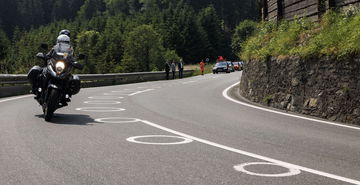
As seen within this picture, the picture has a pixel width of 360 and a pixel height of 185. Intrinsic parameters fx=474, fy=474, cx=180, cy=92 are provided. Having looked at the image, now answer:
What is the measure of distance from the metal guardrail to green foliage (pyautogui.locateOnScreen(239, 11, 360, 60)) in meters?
8.88

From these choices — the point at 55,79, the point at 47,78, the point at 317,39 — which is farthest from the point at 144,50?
the point at 55,79

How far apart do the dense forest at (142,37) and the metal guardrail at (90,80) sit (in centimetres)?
5086

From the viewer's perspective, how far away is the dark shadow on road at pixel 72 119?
29.9 ft

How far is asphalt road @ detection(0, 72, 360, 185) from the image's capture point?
4.78 metres

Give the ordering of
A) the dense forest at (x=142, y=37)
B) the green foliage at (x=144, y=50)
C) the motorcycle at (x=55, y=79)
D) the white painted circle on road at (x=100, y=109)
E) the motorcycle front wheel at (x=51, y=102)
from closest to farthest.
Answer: the motorcycle front wheel at (x=51, y=102) < the motorcycle at (x=55, y=79) < the white painted circle on road at (x=100, y=109) < the green foliage at (x=144, y=50) < the dense forest at (x=142, y=37)

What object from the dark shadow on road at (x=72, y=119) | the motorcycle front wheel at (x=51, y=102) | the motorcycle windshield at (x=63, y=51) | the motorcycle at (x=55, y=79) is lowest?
the dark shadow on road at (x=72, y=119)

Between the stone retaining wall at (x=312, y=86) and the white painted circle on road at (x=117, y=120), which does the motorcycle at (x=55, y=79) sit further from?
the stone retaining wall at (x=312, y=86)

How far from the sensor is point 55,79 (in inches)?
362

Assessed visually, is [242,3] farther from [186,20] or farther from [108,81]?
[108,81]

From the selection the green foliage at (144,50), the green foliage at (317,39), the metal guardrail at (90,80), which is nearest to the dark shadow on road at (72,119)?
the green foliage at (317,39)

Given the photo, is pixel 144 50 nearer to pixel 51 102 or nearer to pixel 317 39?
pixel 317 39

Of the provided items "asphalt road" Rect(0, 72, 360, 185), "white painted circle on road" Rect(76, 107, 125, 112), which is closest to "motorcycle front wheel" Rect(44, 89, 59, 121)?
"asphalt road" Rect(0, 72, 360, 185)

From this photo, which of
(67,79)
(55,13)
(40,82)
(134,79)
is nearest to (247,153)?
(67,79)

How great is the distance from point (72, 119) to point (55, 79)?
0.96 meters
